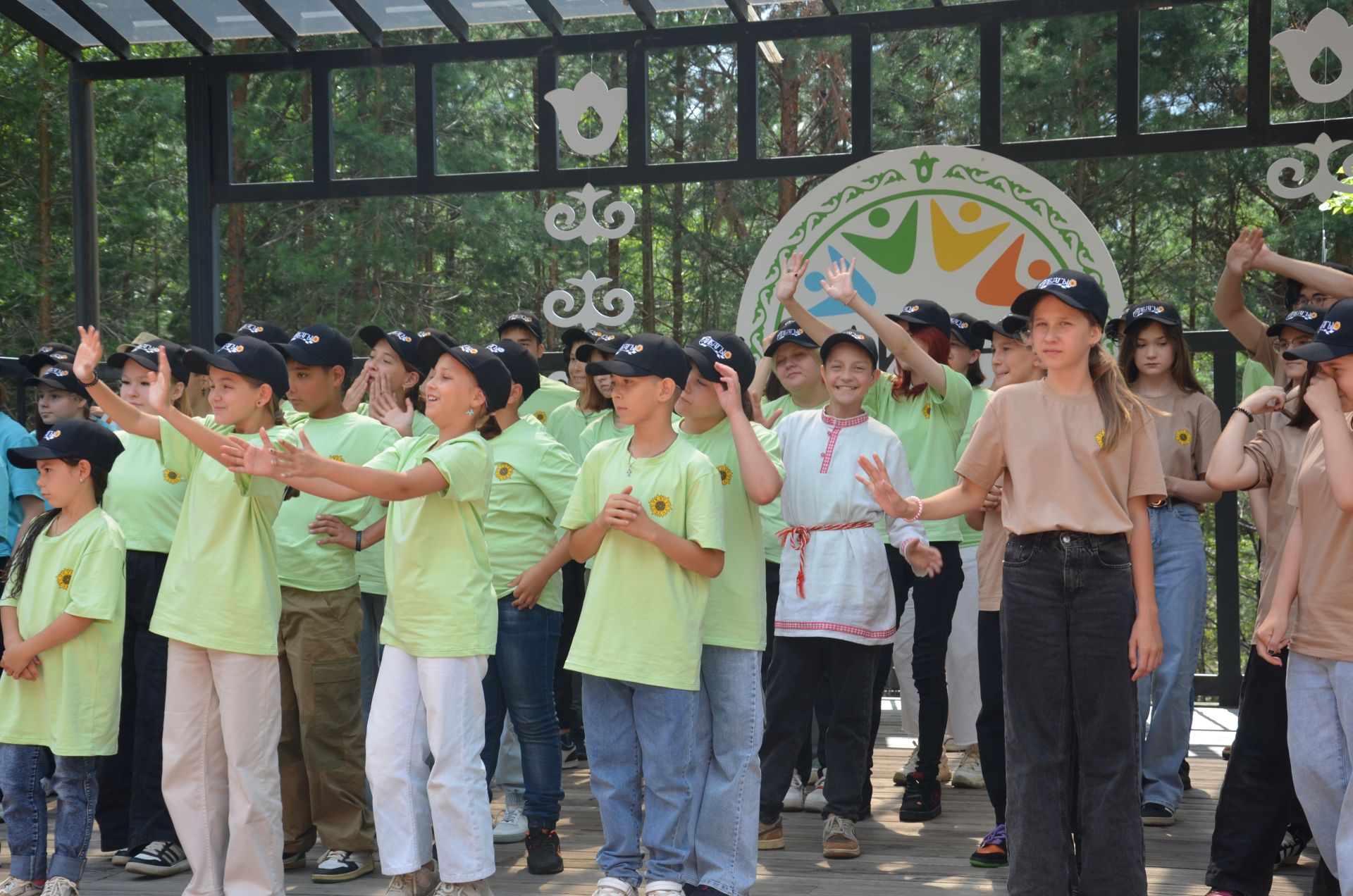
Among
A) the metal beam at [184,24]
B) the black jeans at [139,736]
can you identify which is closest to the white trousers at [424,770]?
the black jeans at [139,736]

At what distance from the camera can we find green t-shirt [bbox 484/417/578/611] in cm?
484

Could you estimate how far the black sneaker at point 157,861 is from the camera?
4738 mm

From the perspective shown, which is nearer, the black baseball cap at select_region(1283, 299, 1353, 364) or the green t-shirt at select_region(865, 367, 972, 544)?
the black baseball cap at select_region(1283, 299, 1353, 364)

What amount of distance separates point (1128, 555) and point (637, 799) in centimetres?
161

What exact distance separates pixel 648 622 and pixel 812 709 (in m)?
1.12

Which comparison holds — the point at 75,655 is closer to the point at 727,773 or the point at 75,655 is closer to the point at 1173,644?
the point at 727,773

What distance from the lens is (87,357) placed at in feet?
13.6

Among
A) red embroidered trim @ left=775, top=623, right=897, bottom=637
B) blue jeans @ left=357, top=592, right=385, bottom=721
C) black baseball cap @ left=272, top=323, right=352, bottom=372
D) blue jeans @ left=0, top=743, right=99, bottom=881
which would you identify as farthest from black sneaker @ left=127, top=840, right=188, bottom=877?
red embroidered trim @ left=775, top=623, right=897, bottom=637

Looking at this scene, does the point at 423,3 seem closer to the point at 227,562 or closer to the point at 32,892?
the point at 227,562

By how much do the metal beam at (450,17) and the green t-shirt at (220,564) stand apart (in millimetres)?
3835

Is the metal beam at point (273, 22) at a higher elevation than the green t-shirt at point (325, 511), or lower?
higher

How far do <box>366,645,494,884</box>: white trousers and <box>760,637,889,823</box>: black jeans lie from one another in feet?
3.78

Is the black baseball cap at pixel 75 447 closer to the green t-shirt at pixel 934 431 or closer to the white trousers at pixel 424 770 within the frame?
the white trousers at pixel 424 770

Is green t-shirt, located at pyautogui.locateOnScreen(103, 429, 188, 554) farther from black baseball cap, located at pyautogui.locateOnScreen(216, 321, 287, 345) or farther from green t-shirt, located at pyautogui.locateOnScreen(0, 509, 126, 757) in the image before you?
black baseball cap, located at pyautogui.locateOnScreen(216, 321, 287, 345)
